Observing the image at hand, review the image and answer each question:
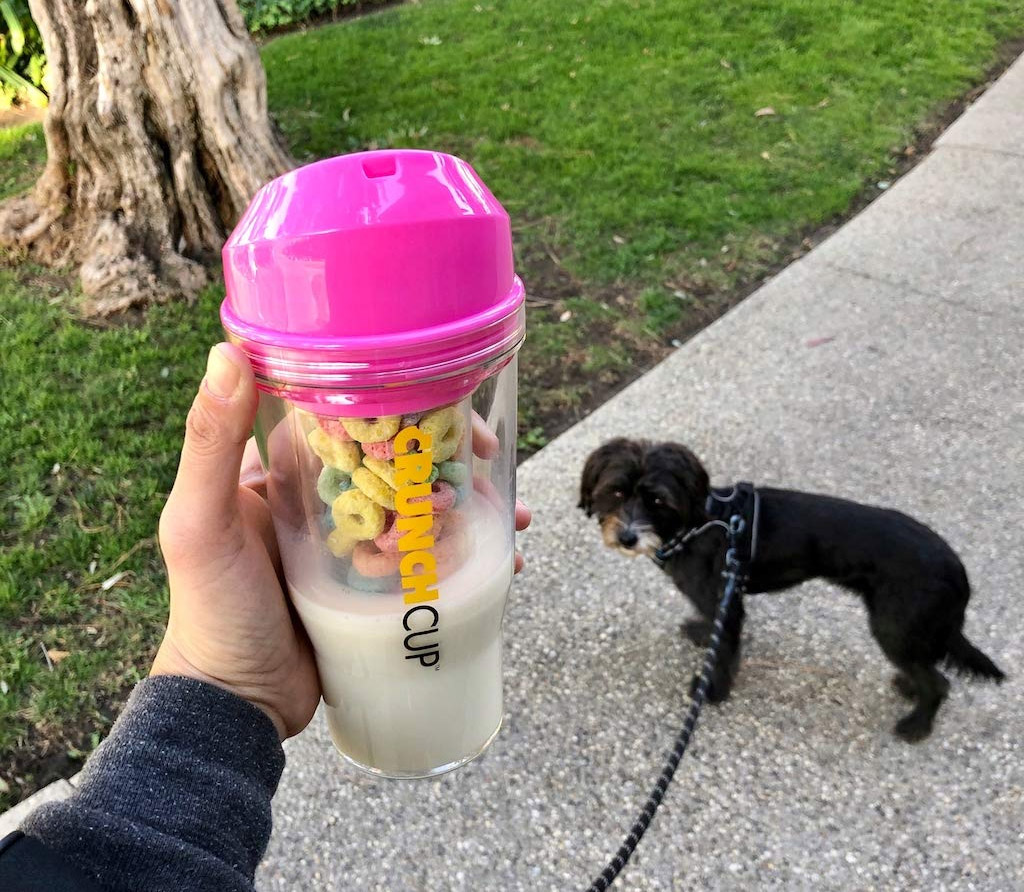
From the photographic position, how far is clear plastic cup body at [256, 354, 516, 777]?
1.16m

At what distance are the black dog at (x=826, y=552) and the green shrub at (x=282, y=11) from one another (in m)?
8.16

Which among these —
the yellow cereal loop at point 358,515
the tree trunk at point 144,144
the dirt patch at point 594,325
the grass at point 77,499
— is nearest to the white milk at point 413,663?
the yellow cereal loop at point 358,515

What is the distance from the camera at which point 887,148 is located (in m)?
6.10

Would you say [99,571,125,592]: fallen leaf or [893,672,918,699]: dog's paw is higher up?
[99,571,125,592]: fallen leaf

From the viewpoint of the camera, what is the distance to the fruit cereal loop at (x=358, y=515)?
1172mm

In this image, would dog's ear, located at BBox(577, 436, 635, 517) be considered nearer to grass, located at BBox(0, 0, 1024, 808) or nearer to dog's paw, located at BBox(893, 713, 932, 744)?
grass, located at BBox(0, 0, 1024, 808)

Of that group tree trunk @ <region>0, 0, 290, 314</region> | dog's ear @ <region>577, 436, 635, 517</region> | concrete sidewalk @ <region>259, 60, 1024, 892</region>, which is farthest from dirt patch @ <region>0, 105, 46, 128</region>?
dog's ear @ <region>577, 436, 635, 517</region>

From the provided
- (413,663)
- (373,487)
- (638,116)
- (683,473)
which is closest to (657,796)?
(413,663)

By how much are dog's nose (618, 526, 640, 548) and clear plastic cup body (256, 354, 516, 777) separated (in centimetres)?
101

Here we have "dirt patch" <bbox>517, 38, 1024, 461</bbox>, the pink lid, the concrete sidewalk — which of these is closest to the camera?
the pink lid

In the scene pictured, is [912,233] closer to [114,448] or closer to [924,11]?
[924,11]

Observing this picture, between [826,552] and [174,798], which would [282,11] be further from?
[174,798]

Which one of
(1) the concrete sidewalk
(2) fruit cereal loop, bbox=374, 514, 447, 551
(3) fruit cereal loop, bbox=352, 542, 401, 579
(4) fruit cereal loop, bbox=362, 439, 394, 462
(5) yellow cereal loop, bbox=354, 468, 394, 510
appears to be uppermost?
(4) fruit cereal loop, bbox=362, 439, 394, 462

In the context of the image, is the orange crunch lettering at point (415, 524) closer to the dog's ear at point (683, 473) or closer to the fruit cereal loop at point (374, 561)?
the fruit cereal loop at point (374, 561)
